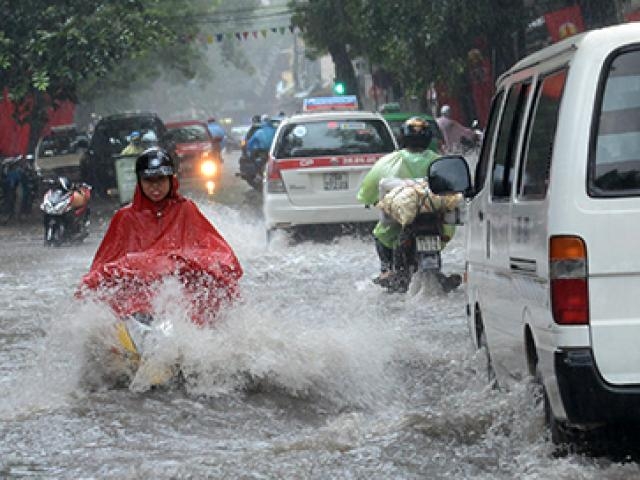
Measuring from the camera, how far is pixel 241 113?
156 metres

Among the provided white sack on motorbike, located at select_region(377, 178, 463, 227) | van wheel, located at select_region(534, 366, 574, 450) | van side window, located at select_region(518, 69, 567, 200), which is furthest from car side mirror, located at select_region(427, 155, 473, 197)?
white sack on motorbike, located at select_region(377, 178, 463, 227)

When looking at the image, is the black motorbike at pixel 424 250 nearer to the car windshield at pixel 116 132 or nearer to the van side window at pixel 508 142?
the van side window at pixel 508 142

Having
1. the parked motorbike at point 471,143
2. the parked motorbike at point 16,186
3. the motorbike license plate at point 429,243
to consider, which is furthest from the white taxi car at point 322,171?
the parked motorbike at point 16,186

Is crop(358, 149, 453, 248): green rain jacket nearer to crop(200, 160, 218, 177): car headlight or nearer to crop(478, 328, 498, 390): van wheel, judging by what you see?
crop(478, 328, 498, 390): van wheel

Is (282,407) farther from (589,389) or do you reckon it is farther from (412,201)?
(412,201)

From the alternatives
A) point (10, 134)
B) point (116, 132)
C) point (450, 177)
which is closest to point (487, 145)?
point (450, 177)

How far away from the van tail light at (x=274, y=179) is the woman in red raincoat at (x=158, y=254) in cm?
899

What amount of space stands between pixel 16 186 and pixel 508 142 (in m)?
25.1

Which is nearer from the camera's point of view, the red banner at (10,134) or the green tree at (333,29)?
the red banner at (10,134)

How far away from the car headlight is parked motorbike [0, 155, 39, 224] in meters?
5.80

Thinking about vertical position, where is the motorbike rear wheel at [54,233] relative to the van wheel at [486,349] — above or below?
below

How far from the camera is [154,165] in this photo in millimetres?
8688

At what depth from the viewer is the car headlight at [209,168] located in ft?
119

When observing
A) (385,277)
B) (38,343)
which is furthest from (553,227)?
(385,277)
